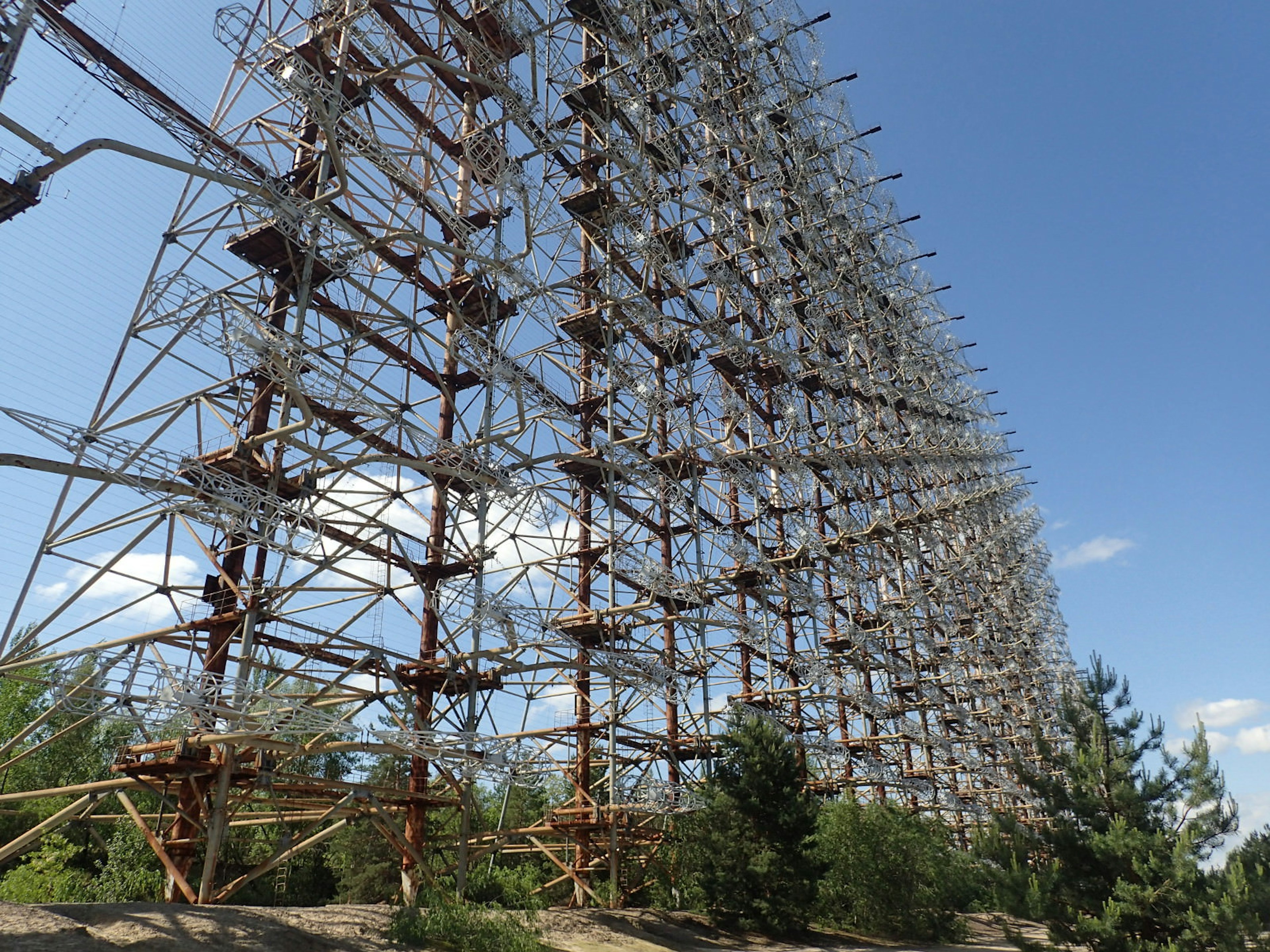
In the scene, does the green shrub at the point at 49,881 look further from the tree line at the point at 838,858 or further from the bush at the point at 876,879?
the bush at the point at 876,879

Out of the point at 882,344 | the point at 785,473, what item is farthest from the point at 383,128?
the point at 882,344

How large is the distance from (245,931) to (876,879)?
1805cm

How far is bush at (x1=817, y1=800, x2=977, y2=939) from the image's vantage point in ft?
80.5

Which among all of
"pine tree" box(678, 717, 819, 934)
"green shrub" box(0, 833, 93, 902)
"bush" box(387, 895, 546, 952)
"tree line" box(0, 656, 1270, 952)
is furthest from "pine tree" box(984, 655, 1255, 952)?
"green shrub" box(0, 833, 93, 902)

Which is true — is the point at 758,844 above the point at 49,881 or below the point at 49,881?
above

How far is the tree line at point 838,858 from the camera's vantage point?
1416cm

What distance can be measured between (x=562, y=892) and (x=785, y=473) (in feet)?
48.5

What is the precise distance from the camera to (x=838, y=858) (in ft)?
81.1

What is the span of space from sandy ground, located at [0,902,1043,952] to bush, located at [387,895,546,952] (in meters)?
0.33

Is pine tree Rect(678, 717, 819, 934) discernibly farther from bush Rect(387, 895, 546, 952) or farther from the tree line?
bush Rect(387, 895, 546, 952)

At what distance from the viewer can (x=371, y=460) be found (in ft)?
51.9

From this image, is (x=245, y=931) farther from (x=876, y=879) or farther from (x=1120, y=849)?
(x=876, y=879)

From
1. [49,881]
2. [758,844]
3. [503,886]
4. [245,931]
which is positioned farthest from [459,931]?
[49,881]

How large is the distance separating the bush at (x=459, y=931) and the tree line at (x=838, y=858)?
42 mm
